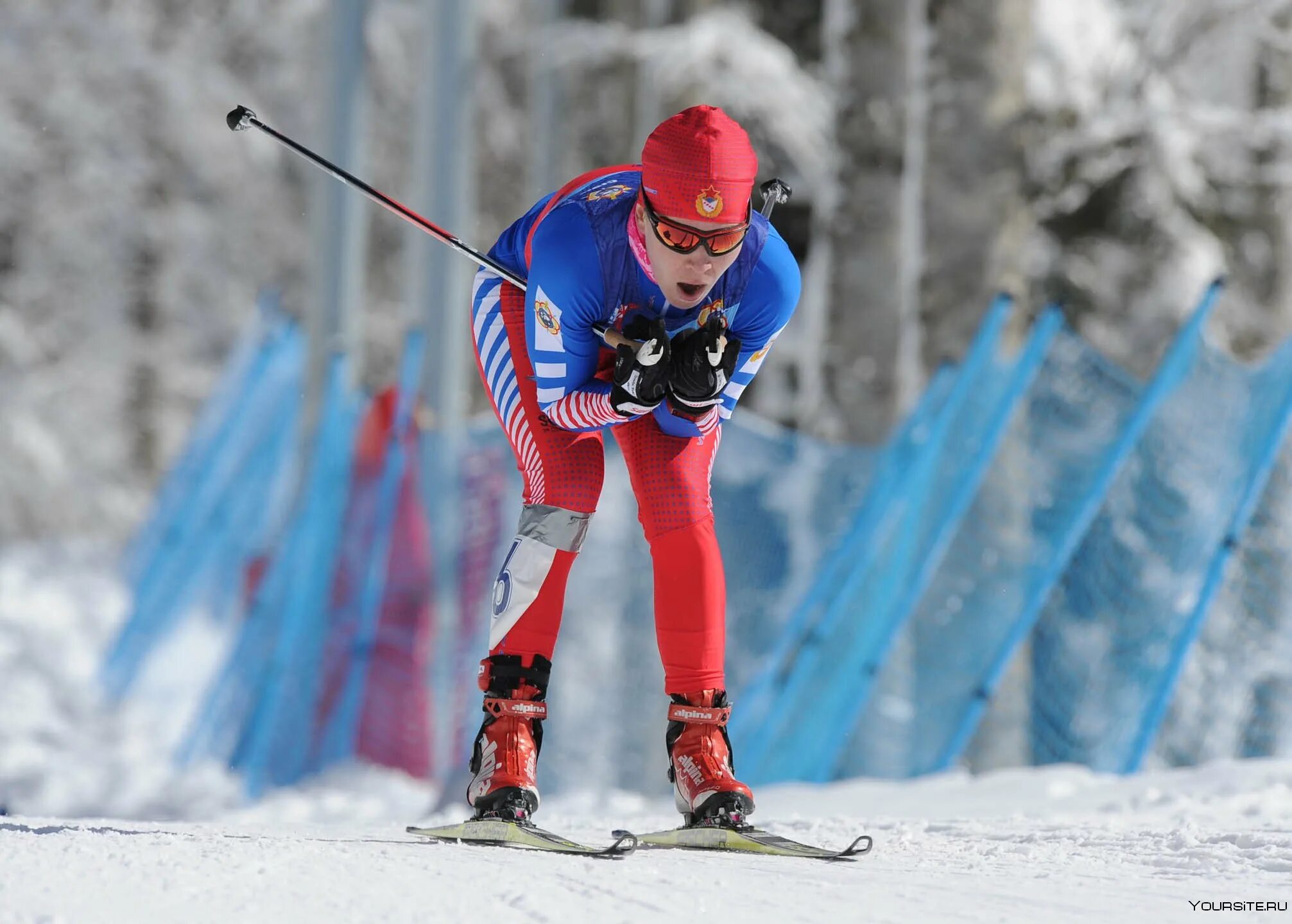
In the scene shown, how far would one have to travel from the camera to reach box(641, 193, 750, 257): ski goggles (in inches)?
140

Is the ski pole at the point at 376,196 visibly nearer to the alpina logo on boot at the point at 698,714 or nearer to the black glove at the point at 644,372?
the black glove at the point at 644,372

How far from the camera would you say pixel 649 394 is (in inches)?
141

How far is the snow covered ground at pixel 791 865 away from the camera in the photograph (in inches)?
111

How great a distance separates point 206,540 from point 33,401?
38.2 ft

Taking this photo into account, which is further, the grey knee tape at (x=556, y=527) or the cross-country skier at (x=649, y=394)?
the grey knee tape at (x=556, y=527)

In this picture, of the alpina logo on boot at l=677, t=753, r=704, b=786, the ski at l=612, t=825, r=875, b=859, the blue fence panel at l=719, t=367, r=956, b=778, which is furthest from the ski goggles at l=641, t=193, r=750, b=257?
the blue fence panel at l=719, t=367, r=956, b=778

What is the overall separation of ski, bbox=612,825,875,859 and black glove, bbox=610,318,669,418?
924 millimetres

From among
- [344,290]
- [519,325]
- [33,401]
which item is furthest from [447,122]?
[33,401]

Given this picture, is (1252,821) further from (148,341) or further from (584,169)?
(148,341)

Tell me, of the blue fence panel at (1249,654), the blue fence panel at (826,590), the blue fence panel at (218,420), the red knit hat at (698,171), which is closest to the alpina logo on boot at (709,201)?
the red knit hat at (698,171)

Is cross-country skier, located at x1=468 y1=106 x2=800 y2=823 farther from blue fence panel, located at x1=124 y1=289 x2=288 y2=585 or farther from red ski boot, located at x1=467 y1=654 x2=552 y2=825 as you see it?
blue fence panel, located at x1=124 y1=289 x2=288 y2=585

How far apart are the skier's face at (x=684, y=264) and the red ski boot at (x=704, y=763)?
931mm

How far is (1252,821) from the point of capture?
4.19 m

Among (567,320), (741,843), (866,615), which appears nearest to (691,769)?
(741,843)
